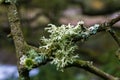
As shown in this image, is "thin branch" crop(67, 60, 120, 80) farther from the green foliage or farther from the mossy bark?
the green foliage

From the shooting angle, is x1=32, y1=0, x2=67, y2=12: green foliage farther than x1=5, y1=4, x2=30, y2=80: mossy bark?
Yes

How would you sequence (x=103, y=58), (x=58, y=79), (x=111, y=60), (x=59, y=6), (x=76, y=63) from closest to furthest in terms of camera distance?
(x=76, y=63) → (x=111, y=60) → (x=58, y=79) → (x=103, y=58) → (x=59, y=6)

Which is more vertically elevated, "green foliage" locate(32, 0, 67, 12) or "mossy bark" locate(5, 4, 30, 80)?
"mossy bark" locate(5, 4, 30, 80)

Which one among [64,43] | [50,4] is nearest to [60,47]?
[64,43]

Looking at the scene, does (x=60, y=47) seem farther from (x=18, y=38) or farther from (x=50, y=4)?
(x=50, y=4)

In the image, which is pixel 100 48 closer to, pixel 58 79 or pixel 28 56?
pixel 58 79

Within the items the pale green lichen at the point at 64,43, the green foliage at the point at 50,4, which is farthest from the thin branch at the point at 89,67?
the green foliage at the point at 50,4

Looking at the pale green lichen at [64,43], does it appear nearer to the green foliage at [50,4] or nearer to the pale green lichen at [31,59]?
the pale green lichen at [31,59]

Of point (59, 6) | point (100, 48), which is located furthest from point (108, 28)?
point (100, 48)

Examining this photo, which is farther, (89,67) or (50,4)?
(50,4)

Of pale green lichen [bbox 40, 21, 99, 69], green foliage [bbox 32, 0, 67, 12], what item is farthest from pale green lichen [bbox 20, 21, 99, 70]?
green foliage [bbox 32, 0, 67, 12]

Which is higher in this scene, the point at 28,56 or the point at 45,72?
the point at 28,56
